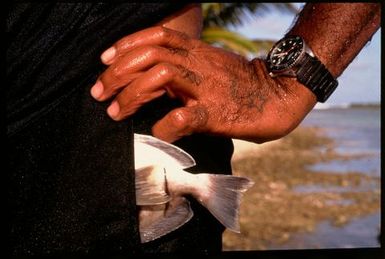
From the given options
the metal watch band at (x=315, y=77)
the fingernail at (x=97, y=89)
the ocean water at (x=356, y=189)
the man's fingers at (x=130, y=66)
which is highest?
the man's fingers at (x=130, y=66)

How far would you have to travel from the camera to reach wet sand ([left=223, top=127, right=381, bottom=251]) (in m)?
6.48

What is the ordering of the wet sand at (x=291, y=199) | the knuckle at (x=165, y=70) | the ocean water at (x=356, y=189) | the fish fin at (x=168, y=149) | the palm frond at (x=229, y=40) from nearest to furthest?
the knuckle at (x=165, y=70), the fish fin at (x=168, y=149), the ocean water at (x=356, y=189), the wet sand at (x=291, y=199), the palm frond at (x=229, y=40)

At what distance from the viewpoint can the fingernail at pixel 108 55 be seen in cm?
136

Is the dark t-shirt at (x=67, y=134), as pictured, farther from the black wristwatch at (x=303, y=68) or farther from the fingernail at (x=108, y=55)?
the black wristwatch at (x=303, y=68)

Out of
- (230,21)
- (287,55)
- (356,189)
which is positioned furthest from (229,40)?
(287,55)

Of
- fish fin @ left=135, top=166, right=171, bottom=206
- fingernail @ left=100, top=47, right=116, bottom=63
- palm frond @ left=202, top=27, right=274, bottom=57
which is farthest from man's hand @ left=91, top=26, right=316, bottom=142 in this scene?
palm frond @ left=202, top=27, right=274, bottom=57

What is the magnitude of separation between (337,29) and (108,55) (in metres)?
0.62

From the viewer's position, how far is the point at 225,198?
61.1 inches

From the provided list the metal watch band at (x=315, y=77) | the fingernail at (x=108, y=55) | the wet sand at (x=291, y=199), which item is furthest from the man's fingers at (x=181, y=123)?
the wet sand at (x=291, y=199)

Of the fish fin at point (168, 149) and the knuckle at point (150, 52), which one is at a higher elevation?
the knuckle at point (150, 52)

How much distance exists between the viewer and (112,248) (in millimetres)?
1425

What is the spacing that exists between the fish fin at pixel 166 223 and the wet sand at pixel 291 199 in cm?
438

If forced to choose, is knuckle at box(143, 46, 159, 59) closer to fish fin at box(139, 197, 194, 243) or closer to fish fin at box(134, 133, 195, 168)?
fish fin at box(134, 133, 195, 168)

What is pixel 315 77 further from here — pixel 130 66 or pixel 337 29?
pixel 130 66
